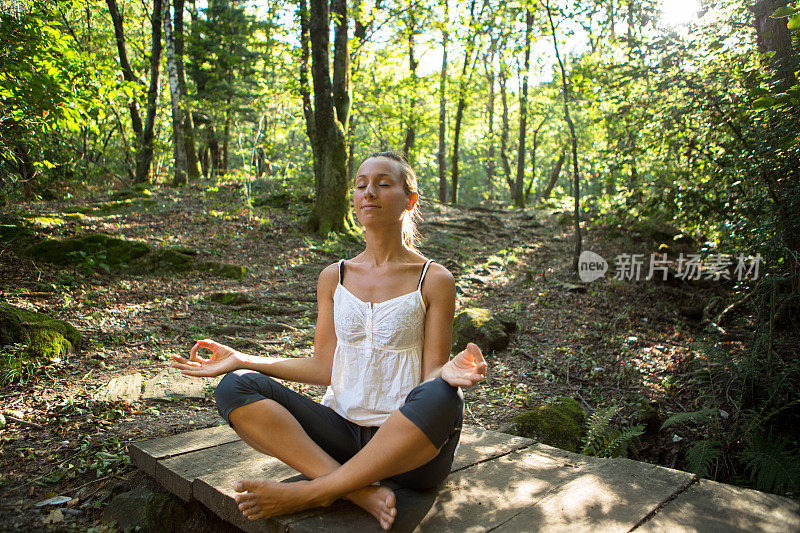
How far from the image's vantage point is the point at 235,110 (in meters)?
16.8

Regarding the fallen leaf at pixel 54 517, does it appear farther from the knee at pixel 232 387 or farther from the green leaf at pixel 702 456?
the green leaf at pixel 702 456

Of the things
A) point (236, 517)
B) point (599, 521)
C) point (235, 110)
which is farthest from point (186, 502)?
point (235, 110)

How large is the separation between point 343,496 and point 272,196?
1123 cm

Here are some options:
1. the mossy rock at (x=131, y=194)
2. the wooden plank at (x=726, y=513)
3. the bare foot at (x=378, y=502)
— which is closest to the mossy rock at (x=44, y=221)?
the mossy rock at (x=131, y=194)

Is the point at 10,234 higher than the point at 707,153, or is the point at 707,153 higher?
the point at 707,153

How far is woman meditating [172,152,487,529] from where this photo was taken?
1.92 meters

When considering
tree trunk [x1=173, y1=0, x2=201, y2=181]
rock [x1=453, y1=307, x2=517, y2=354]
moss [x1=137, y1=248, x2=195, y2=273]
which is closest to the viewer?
rock [x1=453, y1=307, x2=517, y2=354]

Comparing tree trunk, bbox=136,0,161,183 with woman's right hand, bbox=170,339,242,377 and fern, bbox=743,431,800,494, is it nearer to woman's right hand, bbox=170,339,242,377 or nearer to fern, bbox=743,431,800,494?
woman's right hand, bbox=170,339,242,377

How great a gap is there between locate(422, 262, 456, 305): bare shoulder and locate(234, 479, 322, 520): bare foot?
96 cm

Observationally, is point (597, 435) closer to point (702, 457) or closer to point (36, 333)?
point (702, 457)

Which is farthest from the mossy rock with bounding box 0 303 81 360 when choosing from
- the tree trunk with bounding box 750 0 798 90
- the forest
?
the tree trunk with bounding box 750 0 798 90

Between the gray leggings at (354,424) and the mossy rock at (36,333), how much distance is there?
9.16ft

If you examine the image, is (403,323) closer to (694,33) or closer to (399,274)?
(399,274)

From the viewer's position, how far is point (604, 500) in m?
2.11
